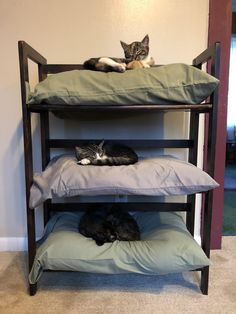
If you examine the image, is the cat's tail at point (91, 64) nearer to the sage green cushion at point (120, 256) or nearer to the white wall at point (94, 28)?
the white wall at point (94, 28)

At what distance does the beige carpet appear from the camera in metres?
1.19

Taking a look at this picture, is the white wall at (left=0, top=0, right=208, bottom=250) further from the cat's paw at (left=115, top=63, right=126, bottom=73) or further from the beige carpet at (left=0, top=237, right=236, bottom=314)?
the beige carpet at (left=0, top=237, right=236, bottom=314)

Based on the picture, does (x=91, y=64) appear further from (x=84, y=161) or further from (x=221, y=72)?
(x=221, y=72)

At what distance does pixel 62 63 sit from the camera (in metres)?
1.59

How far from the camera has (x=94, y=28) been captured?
156 cm

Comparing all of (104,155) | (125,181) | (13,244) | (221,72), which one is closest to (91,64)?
(104,155)

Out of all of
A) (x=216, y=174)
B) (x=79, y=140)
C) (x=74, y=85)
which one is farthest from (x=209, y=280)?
(x=74, y=85)

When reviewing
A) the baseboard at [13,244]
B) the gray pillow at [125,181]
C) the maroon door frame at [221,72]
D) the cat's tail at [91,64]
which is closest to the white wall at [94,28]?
the maroon door frame at [221,72]

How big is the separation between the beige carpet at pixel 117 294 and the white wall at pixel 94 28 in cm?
91

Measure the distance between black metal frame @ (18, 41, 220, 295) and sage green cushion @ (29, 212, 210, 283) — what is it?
0.33 ft

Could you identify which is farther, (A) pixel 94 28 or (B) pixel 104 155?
(A) pixel 94 28

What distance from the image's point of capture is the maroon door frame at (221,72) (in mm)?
1524

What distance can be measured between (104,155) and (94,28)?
76 cm

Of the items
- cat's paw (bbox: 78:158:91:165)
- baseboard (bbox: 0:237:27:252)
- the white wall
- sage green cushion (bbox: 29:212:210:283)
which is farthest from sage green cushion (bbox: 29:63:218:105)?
baseboard (bbox: 0:237:27:252)
